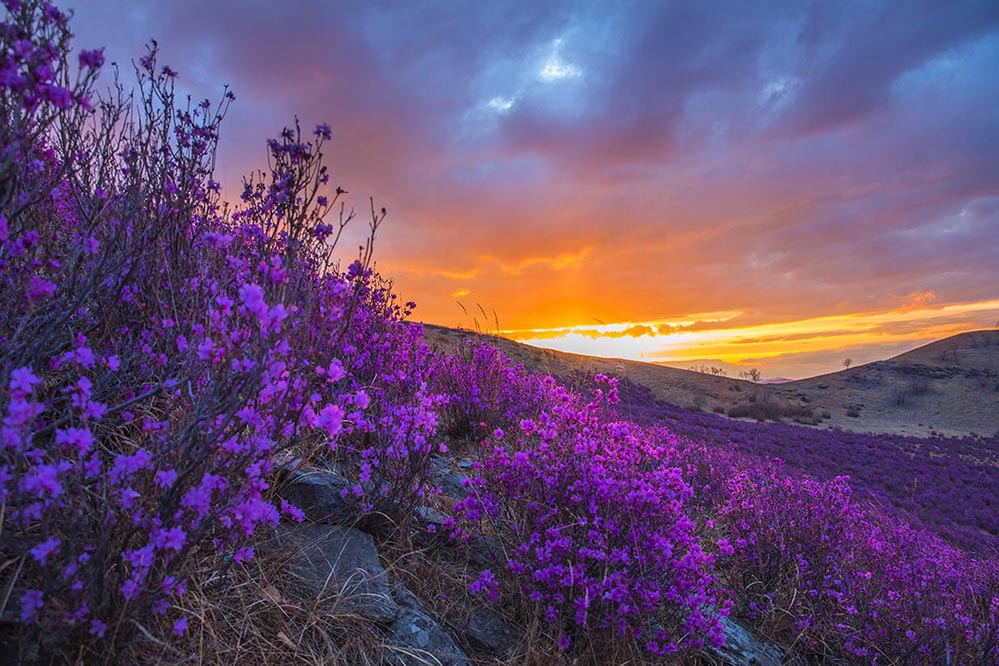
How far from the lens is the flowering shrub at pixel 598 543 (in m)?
2.61

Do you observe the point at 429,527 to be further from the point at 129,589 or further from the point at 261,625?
the point at 129,589

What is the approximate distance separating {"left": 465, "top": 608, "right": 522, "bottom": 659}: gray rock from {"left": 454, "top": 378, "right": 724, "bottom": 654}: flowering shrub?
16 centimetres

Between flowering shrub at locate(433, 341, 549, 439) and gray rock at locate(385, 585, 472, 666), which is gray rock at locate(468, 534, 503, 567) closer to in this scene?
gray rock at locate(385, 585, 472, 666)

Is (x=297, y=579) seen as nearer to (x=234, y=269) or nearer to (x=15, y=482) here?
(x=15, y=482)

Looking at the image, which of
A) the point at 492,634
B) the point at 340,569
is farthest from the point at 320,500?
the point at 492,634

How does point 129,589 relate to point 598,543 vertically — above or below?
above

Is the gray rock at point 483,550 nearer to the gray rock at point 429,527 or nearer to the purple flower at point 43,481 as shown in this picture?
the gray rock at point 429,527

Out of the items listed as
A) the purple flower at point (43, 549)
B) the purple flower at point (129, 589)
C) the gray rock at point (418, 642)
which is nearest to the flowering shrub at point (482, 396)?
the gray rock at point (418, 642)

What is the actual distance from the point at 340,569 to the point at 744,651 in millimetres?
2522

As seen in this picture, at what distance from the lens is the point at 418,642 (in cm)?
243

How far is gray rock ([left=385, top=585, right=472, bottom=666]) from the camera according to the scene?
2314 mm

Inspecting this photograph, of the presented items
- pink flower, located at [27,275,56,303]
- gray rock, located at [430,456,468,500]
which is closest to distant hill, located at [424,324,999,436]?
gray rock, located at [430,456,468,500]

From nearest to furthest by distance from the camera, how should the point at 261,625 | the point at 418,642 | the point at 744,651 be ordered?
the point at 261,625
the point at 418,642
the point at 744,651

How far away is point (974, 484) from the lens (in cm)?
1434
